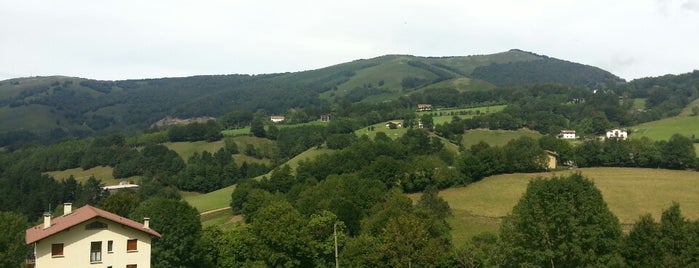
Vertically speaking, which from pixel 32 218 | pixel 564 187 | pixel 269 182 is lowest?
pixel 32 218

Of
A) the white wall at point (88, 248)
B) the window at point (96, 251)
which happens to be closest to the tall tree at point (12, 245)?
the white wall at point (88, 248)

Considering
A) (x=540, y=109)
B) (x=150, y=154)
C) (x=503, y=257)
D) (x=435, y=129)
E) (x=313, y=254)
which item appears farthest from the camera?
(x=540, y=109)

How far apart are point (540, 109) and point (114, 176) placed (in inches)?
5196

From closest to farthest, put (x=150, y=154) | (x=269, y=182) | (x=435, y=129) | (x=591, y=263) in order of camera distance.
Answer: (x=591, y=263) → (x=269, y=182) → (x=435, y=129) → (x=150, y=154)

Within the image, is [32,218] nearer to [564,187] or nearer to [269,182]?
[269,182]

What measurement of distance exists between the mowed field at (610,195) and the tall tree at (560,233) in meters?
25.7

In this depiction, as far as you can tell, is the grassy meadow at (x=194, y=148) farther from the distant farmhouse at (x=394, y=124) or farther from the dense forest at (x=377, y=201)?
the distant farmhouse at (x=394, y=124)

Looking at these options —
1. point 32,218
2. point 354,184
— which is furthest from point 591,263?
point 32,218

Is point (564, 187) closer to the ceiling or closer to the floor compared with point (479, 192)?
closer to the ceiling

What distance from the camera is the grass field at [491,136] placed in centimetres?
15769

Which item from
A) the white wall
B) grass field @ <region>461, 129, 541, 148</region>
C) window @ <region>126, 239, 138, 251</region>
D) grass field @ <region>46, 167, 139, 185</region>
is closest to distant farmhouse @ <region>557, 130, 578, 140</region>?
grass field @ <region>461, 129, 541, 148</region>

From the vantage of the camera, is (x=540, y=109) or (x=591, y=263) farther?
(x=540, y=109)

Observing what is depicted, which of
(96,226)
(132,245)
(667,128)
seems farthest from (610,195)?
(667,128)

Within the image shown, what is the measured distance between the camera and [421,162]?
10056 centimetres
